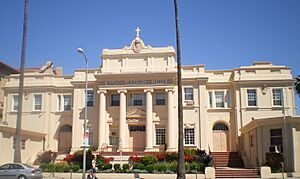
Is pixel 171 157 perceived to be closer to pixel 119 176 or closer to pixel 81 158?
pixel 119 176

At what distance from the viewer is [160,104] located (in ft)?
119

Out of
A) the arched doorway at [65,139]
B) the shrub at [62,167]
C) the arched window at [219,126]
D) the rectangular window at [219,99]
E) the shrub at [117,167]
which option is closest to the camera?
the shrub at [117,167]

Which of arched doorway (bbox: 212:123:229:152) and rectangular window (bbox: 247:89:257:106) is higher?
rectangular window (bbox: 247:89:257:106)

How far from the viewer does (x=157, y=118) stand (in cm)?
3594

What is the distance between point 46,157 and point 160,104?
12.9 metres

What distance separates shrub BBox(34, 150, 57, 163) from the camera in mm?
36750

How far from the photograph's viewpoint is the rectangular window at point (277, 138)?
2745 cm

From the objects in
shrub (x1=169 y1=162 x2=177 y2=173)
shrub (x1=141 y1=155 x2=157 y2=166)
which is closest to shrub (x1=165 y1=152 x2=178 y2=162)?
shrub (x1=141 y1=155 x2=157 y2=166)

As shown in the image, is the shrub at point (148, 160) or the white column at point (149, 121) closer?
the shrub at point (148, 160)

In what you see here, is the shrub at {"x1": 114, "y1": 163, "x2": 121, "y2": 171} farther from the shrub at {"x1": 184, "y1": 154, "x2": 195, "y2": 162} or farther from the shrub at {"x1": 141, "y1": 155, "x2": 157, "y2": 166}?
the shrub at {"x1": 184, "y1": 154, "x2": 195, "y2": 162}

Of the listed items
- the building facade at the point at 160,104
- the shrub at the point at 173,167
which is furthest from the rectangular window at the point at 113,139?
the shrub at the point at 173,167

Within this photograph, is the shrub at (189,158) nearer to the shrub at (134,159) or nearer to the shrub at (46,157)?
the shrub at (134,159)

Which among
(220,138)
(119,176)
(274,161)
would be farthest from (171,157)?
(274,161)

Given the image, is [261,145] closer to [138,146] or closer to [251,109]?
[251,109]
